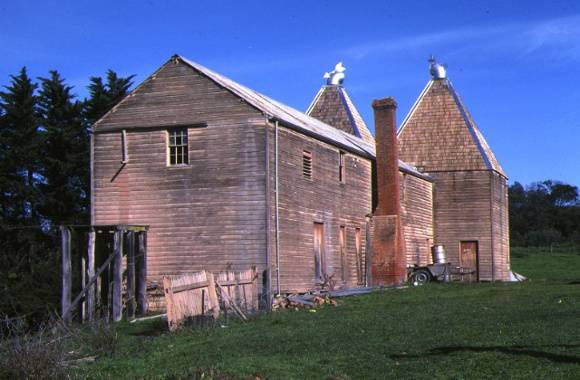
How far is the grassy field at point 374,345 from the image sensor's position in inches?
458

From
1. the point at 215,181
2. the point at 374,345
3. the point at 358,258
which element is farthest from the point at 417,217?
the point at 374,345

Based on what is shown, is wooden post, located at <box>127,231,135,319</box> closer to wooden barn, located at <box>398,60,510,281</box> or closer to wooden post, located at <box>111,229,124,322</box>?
wooden post, located at <box>111,229,124,322</box>

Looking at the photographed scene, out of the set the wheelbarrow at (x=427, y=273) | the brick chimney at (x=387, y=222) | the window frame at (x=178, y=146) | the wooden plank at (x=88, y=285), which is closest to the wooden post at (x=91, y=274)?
the wooden plank at (x=88, y=285)

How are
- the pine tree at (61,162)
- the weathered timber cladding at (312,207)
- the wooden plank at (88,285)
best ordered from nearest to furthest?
1. the wooden plank at (88,285)
2. the weathered timber cladding at (312,207)
3. the pine tree at (61,162)

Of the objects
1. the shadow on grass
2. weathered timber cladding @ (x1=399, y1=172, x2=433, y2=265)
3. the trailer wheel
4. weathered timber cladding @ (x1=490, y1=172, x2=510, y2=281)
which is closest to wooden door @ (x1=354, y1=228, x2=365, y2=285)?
the trailer wheel

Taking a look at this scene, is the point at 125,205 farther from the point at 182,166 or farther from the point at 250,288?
the point at 250,288

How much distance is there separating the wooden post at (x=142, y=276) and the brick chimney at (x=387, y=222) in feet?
38.9

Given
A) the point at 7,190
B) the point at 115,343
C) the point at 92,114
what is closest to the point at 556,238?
the point at 92,114

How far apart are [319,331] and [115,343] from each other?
424cm

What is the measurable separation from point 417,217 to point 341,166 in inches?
352

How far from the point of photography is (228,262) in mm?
25359

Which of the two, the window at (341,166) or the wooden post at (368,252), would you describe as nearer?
the window at (341,166)

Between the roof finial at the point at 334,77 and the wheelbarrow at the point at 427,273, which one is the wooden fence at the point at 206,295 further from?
the roof finial at the point at 334,77

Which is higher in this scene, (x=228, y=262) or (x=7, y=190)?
(x=7, y=190)
